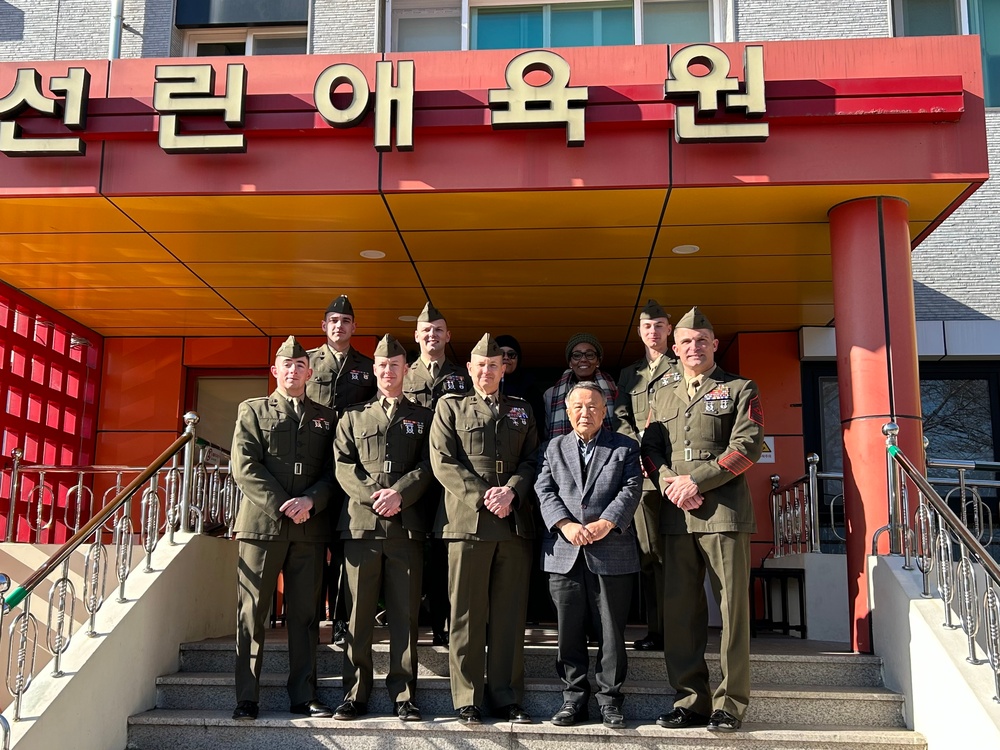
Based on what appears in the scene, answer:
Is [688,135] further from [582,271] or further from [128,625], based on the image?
[128,625]

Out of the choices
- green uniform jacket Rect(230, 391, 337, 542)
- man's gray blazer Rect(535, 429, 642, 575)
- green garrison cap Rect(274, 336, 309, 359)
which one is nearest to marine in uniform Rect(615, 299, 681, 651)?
man's gray blazer Rect(535, 429, 642, 575)

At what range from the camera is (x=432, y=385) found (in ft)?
21.7

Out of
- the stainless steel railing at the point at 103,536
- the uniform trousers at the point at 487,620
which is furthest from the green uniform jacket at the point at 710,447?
the stainless steel railing at the point at 103,536

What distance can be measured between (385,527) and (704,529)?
174 cm

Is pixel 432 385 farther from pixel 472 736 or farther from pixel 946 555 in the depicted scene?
pixel 946 555

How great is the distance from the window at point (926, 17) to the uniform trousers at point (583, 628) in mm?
7574

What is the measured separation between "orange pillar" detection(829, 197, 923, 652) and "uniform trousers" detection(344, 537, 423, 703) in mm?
2791

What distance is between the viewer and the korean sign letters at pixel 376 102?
21.4 ft

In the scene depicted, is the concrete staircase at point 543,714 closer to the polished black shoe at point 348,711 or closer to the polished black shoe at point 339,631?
the polished black shoe at point 348,711

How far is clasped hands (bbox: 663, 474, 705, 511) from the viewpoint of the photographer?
5523 millimetres

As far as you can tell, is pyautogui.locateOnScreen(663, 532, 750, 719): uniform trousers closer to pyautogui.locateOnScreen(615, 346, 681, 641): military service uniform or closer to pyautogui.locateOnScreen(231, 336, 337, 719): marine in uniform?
pyautogui.locateOnScreen(615, 346, 681, 641): military service uniform

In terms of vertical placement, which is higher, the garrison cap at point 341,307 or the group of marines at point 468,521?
the garrison cap at point 341,307

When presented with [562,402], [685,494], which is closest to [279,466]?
[562,402]

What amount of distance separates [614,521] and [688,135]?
8.35ft
